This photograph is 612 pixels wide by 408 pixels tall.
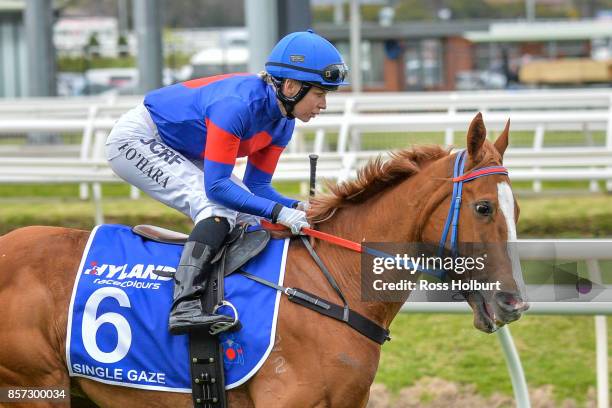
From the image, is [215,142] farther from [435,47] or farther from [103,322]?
[435,47]

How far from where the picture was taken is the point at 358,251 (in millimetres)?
3807

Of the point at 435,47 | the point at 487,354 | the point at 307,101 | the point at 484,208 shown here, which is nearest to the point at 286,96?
the point at 307,101

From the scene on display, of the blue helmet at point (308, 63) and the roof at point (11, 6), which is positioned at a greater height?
the roof at point (11, 6)

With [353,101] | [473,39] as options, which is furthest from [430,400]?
[473,39]

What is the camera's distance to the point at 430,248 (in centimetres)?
371

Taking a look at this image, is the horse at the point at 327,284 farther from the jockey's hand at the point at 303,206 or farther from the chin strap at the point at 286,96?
the chin strap at the point at 286,96

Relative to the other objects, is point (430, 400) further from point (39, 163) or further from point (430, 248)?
point (39, 163)

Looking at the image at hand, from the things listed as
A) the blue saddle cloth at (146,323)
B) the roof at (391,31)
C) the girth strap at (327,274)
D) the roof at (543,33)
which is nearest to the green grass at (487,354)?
the girth strap at (327,274)

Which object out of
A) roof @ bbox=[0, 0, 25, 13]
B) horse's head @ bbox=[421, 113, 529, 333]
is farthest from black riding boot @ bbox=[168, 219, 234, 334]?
roof @ bbox=[0, 0, 25, 13]

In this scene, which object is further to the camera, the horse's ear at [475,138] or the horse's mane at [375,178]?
the horse's mane at [375,178]

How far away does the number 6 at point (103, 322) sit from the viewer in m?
3.70

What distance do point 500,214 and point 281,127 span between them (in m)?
0.96

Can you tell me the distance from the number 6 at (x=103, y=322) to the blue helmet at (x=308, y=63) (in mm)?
977

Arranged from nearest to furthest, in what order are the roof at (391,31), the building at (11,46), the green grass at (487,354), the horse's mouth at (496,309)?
1. the horse's mouth at (496,309)
2. the green grass at (487,354)
3. the roof at (391,31)
4. the building at (11,46)
